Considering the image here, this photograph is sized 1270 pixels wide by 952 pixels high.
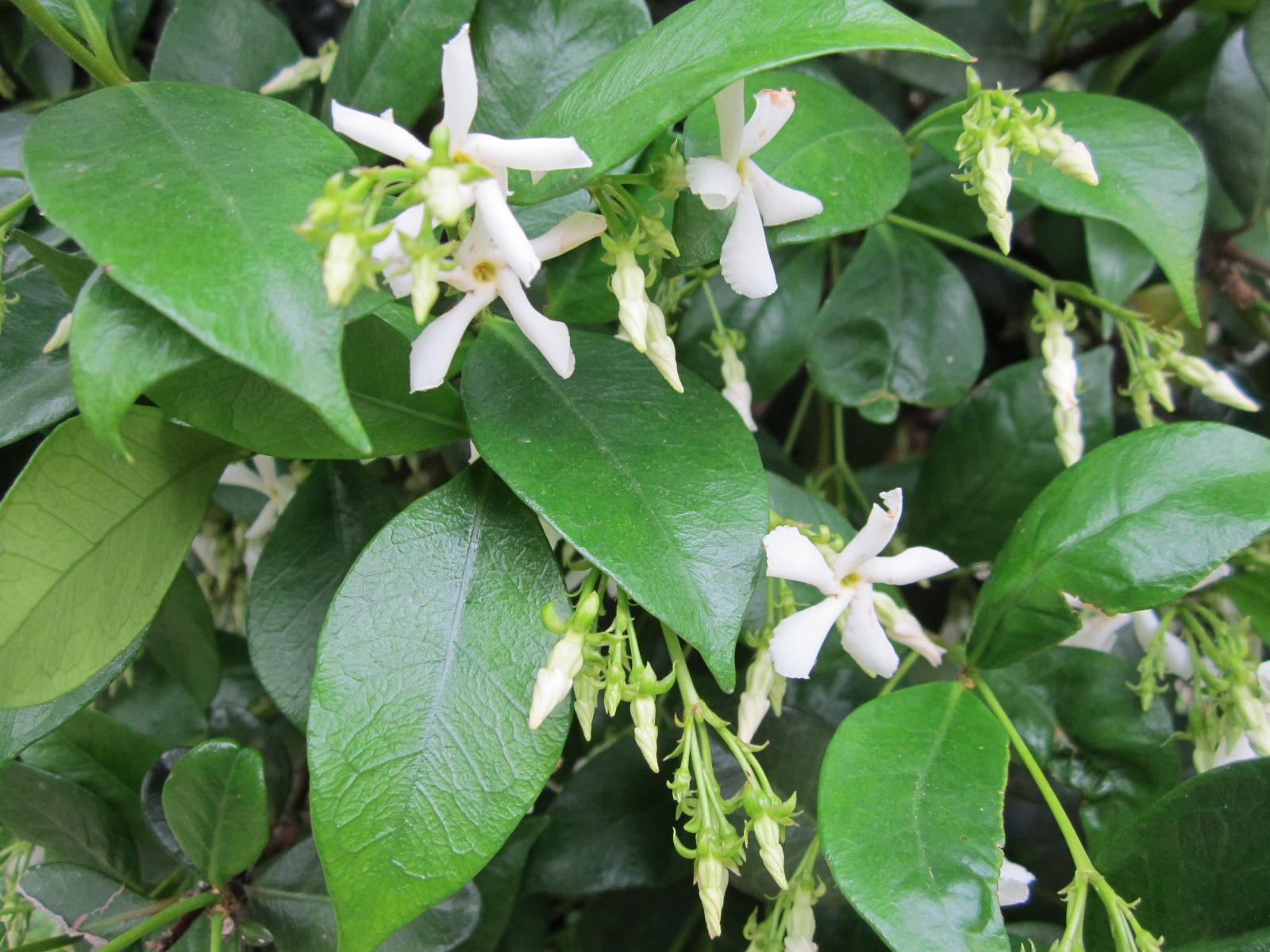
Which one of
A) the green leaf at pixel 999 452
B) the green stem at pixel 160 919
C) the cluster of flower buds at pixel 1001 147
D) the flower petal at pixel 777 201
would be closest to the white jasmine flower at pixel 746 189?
the flower petal at pixel 777 201

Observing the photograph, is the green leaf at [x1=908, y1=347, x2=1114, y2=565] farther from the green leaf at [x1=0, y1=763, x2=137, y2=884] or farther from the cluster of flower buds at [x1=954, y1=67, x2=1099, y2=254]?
the green leaf at [x1=0, y1=763, x2=137, y2=884]

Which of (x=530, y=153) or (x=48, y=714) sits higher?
(x=530, y=153)

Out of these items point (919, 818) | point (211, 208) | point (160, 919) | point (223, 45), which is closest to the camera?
point (211, 208)

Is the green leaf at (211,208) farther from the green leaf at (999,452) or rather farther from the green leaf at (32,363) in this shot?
the green leaf at (999,452)

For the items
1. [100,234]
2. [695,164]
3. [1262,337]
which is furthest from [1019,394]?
[100,234]

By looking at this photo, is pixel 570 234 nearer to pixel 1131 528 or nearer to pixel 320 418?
pixel 320 418

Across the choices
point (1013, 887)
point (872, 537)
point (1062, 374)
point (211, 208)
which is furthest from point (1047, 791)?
point (211, 208)

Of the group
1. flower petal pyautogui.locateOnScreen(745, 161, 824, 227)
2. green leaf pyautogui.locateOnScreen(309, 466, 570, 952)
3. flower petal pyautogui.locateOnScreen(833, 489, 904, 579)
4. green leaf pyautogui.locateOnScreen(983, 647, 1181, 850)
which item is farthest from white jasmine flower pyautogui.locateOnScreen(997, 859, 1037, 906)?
flower petal pyautogui.locateOnScreen(745, 161, 824, 227)
